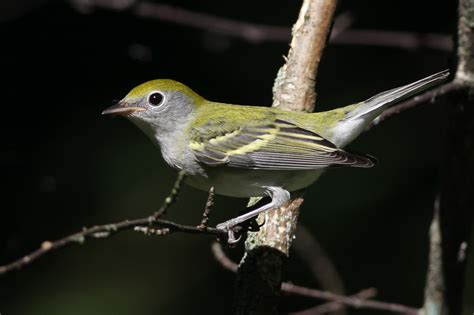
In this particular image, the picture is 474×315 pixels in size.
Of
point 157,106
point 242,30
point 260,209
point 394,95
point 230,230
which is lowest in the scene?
point 230,230

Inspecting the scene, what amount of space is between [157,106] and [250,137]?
549 mm

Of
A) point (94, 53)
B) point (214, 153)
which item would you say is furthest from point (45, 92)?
point (214, 153)

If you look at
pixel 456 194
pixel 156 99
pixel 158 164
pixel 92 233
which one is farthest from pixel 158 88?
pixel 158 164

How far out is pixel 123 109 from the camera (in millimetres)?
3645

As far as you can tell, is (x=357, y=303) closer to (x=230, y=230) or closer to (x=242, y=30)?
(x=230, y=230)

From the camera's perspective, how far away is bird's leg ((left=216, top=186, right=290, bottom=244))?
10.4 ft

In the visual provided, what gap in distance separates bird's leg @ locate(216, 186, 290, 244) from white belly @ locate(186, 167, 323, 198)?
59 mm

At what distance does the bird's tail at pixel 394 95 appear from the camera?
343 cm

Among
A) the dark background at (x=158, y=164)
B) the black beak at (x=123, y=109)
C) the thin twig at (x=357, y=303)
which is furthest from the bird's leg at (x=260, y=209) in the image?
the dark background at (x=158, y=164)

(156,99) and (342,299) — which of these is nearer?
(342,299)

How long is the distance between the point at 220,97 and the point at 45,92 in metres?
1.60

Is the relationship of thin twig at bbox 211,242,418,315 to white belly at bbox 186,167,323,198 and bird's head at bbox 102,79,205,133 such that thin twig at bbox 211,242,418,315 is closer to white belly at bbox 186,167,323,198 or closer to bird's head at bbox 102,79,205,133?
white belly at bbox 186,167,323,198

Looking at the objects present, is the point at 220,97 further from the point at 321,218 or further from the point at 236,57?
the point at 321,218

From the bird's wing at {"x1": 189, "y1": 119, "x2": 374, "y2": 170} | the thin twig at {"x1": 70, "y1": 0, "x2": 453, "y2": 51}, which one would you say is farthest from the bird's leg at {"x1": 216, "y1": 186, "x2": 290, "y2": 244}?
the thin twig at {"x1": 70, "y1": 0, "x2": 453, "y2": 51}
